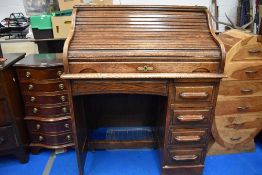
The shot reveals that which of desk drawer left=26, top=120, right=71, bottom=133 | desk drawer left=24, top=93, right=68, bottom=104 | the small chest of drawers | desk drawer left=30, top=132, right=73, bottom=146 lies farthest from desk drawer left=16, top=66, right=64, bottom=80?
desk drawer left=30, top=132, right=73, bottom=146

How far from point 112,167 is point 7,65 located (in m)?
1.26

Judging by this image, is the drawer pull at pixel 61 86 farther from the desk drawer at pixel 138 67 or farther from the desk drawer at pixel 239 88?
the desk drawer at pixel 239 88

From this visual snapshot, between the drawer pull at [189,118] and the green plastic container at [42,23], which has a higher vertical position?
the green plastic container at [42,23]

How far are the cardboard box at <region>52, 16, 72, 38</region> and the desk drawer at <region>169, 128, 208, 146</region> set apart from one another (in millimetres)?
1665

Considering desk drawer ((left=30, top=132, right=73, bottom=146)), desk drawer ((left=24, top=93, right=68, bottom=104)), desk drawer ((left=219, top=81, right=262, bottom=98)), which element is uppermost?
desk drawer ((left=219, top=81, right=262, bottom=98))

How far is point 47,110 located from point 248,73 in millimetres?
1761

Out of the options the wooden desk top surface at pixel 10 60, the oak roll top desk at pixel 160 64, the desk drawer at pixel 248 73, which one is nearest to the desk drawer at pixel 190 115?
the oak roll top desk at pixel 160 64

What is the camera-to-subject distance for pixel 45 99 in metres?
1.87

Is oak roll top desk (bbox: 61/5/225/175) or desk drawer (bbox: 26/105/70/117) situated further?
desk drawer (bbox: 26/105/70/117)

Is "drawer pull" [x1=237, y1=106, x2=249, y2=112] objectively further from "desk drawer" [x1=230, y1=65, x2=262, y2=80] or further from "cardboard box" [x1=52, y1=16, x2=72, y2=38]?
"cardboard box" [x1=52, y1=16, x2=72, y2=38]

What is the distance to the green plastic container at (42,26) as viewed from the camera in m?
2.38

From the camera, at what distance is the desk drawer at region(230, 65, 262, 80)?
1762 millimetres

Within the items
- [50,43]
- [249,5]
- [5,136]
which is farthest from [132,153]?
[249,5]

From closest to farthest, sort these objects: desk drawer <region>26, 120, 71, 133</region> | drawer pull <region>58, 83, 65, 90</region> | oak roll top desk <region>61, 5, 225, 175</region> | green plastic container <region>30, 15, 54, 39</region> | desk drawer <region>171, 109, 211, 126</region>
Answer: oak roll top desk <region>61, 5, 225, 175</region> < desk drawer <region>171, 109, 211, 126</region> < drawer pull <region>58, 83, 65, 90</region> < desk drawer <region>26, 120, 71, 133</region> < green plastic container <region>30, 15, 54, 39</region>
